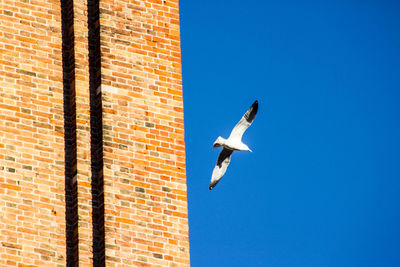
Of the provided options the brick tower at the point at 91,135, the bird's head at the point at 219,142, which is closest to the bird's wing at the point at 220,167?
the bird's head at the point at 219,142

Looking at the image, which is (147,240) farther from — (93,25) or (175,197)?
(93,25)

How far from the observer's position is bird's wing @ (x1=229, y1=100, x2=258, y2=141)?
1684 cm

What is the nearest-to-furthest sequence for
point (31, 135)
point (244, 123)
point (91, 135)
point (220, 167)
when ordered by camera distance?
1. point (31, 135)
2. point (91, 135)
3. point (220, 167)
4. point (244, 123)

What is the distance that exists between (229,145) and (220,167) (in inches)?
12.1

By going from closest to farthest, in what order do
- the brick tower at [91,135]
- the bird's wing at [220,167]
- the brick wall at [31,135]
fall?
the brick wall at [31,135]
the brick tower at [91,135]
the bird's wing at [220,167]

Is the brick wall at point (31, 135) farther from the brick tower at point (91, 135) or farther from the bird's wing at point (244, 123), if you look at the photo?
the bird's wing at point (244, 123)

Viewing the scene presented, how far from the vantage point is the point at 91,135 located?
14734 mm

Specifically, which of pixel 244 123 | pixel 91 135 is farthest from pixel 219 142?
pixel 91 135

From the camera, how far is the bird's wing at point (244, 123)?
1684 centimetres

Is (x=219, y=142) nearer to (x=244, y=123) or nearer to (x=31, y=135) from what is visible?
(x=244, y=123)

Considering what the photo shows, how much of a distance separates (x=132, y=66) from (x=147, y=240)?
2.21 m

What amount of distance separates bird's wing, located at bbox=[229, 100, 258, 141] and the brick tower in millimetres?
1584

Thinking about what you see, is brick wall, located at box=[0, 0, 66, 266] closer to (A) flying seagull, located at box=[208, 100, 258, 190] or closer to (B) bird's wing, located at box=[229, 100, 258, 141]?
(A) flying seagull, located at box=[208, 100, 258, 190]

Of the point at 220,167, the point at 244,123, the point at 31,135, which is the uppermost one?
the point at 244,123
